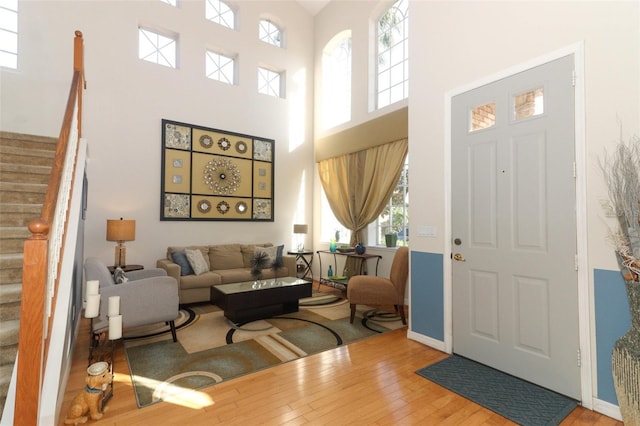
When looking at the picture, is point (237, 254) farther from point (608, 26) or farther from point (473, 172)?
point (608, 26)

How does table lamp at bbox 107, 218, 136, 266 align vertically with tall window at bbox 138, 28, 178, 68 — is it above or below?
below

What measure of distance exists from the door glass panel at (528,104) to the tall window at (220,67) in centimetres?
496

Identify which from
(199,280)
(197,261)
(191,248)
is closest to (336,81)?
(191,248)

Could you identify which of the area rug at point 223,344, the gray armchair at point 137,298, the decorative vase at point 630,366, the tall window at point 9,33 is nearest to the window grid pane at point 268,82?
the tall window at point 9,33

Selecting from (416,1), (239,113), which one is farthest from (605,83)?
(239,113)

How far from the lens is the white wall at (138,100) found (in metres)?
4.31

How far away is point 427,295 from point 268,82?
209 inches

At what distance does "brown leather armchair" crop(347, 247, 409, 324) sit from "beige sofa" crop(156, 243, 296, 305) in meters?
1.54

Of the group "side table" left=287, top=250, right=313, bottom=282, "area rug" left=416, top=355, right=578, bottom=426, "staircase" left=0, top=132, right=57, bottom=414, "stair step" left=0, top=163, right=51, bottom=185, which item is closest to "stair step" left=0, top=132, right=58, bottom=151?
"staircase" left=0, top=132, right=57, bottom=414

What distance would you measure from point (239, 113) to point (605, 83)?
5.24 meters

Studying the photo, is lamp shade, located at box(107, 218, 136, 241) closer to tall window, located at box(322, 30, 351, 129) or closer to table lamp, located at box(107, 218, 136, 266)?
table lamp, located at box(107, 218, 136, 266)

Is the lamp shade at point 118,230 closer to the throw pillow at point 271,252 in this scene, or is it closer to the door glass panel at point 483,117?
the throw pillow at point 271,252

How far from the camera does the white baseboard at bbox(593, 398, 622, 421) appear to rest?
203cm

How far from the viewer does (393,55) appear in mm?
5535
